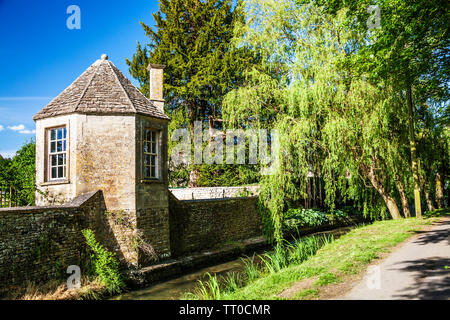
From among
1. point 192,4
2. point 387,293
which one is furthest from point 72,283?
point 192,4

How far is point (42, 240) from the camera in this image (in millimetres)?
8219

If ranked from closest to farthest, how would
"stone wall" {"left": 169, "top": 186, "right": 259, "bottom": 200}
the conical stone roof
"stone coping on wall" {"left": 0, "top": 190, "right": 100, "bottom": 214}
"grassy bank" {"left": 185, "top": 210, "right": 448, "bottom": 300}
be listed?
"grassy bank" {"left": 185, "top": 210, "right": 448, "bottom": 300}
"stone coping on wall" {"left": 0, "top": 190, "right": 100, "bottom": 214}
the conical stone roof
"stone wall" {"left": 169, "top": 186, "right": 259, "bottom": 200}

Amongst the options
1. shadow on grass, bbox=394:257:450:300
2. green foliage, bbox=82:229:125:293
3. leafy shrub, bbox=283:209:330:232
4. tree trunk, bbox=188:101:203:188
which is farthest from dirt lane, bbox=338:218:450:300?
tree trunk, bbox=188:101:203:188

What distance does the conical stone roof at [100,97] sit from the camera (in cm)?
1065

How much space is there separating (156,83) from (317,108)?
22.7ft

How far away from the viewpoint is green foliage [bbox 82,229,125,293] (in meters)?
9.12

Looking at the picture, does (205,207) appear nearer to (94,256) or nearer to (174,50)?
(94,256)

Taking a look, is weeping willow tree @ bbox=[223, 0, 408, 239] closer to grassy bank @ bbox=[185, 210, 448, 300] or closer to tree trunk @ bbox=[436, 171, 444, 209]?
grassy bank @ bbox=[185, 210, 448, 300]

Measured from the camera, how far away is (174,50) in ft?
75.5

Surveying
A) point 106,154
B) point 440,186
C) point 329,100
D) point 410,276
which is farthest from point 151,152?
point 440,186

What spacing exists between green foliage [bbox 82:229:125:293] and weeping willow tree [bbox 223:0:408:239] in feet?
24.0

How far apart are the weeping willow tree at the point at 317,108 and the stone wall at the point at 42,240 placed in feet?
26.1

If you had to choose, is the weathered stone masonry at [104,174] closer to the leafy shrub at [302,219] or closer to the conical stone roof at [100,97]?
the conical stone roof at [100,97]

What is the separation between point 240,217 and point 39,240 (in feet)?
31.8
